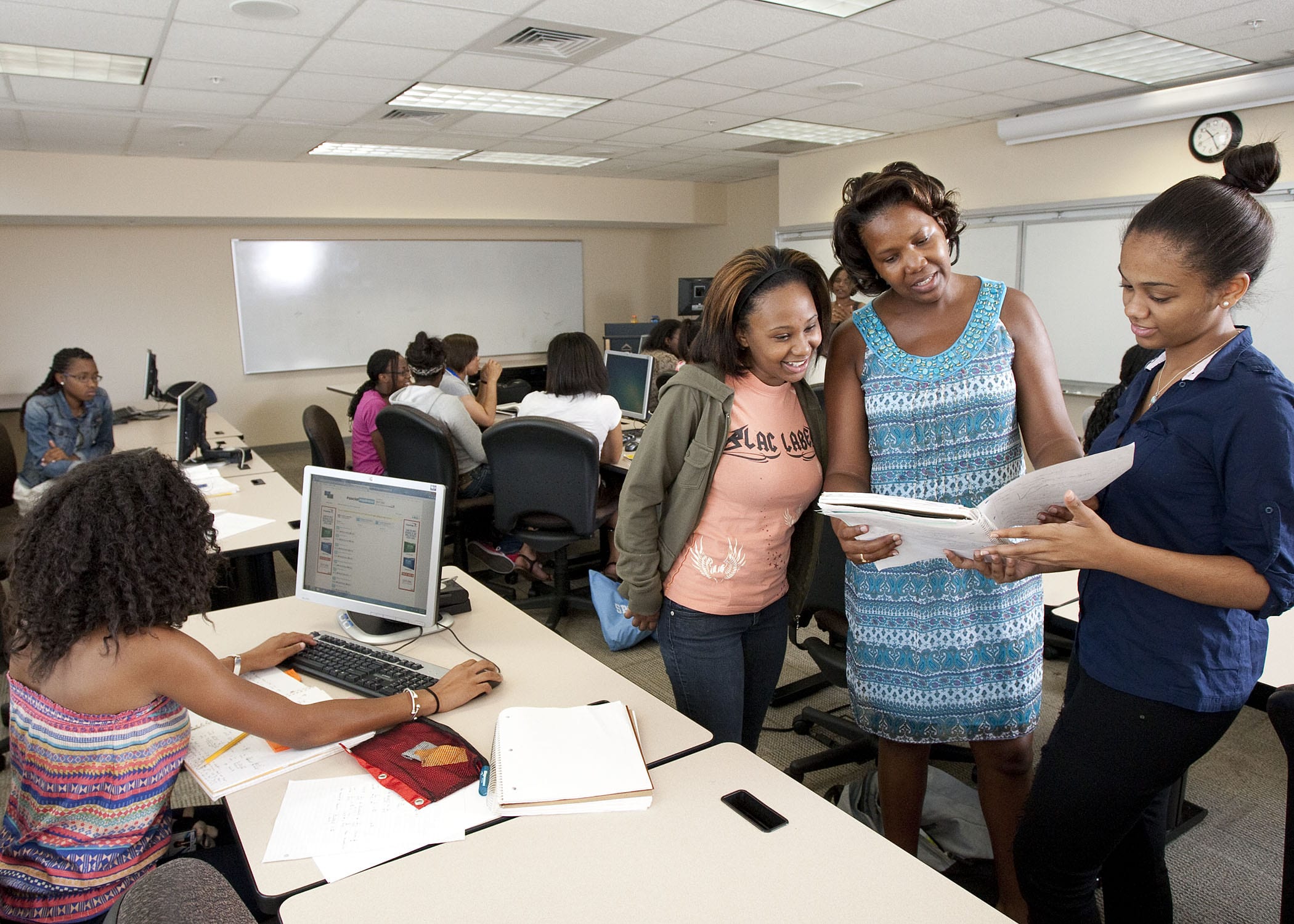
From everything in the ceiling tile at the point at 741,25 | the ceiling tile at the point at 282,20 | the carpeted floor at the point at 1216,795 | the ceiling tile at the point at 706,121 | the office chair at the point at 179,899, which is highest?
the ceiling tile at the point at 706,121

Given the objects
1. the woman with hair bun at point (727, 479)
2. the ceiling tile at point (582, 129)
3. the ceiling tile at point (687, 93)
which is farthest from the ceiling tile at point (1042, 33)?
the woman with hair bun at point (727, 479)

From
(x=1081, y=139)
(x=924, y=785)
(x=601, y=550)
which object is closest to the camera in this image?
(x=924, y=785)

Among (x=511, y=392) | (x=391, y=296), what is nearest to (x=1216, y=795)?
(x=511, y=392)

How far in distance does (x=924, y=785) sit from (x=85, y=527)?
5.32 ft

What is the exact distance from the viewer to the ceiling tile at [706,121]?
5.66m

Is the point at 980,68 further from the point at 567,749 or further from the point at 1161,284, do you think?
the point at 567,749

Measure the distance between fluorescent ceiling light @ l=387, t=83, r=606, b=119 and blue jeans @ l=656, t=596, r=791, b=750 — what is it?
13.1ft

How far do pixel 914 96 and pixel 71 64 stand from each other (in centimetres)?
450

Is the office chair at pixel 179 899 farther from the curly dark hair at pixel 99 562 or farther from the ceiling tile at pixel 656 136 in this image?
the ceiling tile at pixel 656 136

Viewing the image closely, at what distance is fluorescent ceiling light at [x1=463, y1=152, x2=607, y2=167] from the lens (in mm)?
7246

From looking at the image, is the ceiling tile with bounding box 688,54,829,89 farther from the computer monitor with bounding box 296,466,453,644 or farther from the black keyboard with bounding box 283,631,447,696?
the black keyboard with bounding box 283,631,447,696

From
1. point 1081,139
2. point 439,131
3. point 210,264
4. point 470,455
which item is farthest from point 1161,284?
point 210,264

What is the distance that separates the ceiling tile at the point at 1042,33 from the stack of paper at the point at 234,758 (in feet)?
12.9

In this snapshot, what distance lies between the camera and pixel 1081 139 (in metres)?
5.62
